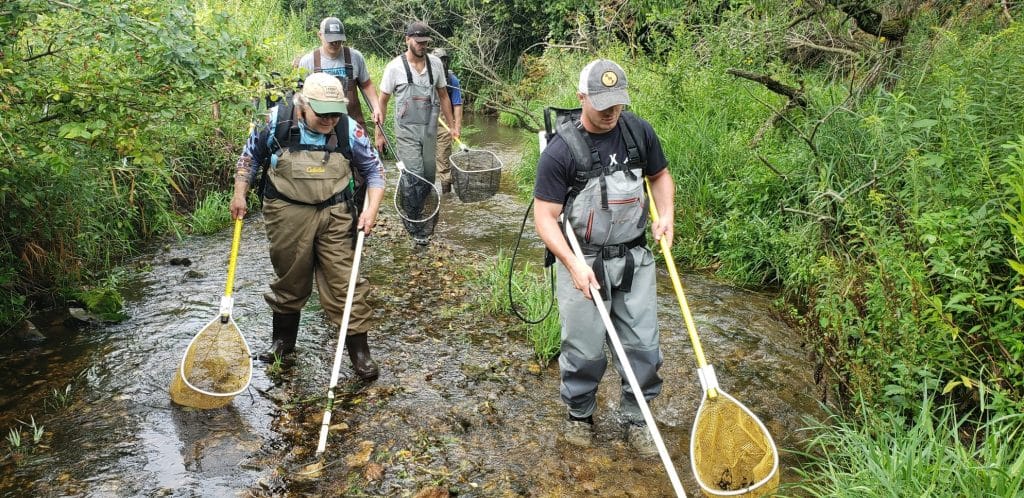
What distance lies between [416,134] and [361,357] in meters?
3.51

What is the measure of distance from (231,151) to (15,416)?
17.6ft

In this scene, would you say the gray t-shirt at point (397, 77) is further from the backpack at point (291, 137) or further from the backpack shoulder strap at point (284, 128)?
the backpack shoulder strap at point (284, 128)

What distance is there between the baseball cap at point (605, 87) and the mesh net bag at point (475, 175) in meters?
4.40

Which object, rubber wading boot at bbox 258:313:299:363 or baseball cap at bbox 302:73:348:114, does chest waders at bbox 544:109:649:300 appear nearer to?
baseball cap at bbox 302:73:348:114

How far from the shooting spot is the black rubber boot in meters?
4.93

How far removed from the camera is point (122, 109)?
13.8 feet

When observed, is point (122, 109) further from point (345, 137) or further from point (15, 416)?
Answer: point (15, 416)

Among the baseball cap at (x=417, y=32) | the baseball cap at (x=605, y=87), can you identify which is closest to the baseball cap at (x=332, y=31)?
the baseball cap at (x=417, y=32)

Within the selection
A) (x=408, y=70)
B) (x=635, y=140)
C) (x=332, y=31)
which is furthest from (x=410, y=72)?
(x=635, y=140)

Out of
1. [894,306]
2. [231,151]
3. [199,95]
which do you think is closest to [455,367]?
[199,95]

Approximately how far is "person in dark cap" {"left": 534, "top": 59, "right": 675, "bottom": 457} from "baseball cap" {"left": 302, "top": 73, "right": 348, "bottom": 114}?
1.37 meters

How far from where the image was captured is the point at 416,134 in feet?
25.8

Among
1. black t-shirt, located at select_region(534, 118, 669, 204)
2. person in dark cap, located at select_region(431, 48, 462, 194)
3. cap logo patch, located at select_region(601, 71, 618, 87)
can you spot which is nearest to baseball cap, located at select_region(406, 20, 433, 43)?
person in dark cap, located at select_region(431, 48, 462, 194)

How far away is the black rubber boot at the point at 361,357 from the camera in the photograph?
194 inches
